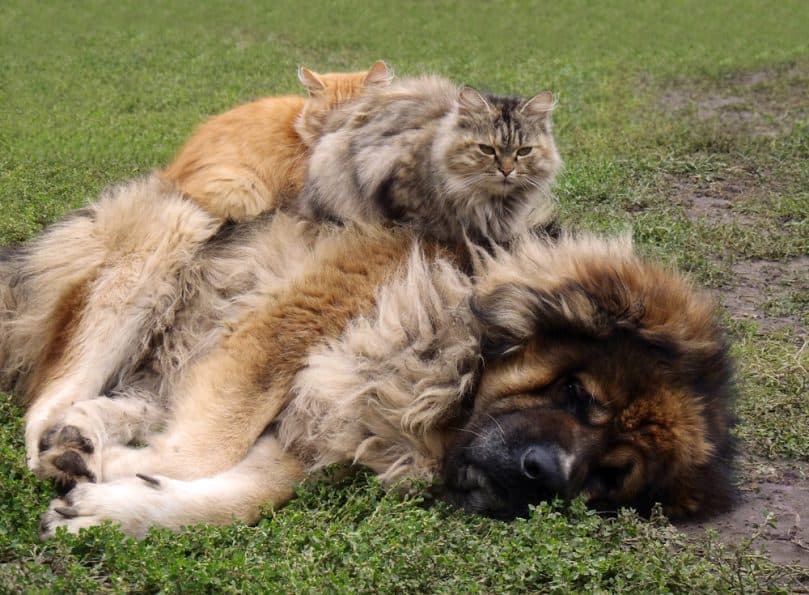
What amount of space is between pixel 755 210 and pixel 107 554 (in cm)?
632

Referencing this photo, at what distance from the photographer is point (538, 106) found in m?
5.62

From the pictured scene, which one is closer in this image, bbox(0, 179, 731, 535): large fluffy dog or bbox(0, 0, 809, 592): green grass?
bbox(0, 0, 809, 592): green grass

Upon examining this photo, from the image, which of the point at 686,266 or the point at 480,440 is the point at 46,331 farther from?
the point at 686,266

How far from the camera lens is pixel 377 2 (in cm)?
1945

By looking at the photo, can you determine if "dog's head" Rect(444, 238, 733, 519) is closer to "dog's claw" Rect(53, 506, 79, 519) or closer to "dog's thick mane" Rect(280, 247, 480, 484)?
"dog's thick mane" Rect(280, 247, 480, 484)

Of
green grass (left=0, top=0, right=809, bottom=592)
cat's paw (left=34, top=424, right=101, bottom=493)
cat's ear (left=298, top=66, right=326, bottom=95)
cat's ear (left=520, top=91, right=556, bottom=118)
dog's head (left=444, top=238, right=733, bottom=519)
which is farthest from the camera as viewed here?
cat's ear (left=298, top=66, right=326, bottom=95)

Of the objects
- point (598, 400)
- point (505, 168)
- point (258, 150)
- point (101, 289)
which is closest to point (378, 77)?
point (258, 150)

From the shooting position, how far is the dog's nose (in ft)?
11.9

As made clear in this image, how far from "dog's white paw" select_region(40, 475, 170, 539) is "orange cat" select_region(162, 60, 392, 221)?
6.33 ft

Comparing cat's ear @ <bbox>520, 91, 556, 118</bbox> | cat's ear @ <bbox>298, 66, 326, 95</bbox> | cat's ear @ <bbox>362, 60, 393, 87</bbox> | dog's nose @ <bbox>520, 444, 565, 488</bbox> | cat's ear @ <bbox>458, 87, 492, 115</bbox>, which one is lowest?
dog's nose @ <bbox>520, 444, 565, 488</bbox>

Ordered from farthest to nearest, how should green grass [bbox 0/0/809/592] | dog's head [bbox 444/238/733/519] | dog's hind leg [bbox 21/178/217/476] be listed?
dog's hind leg [bbox 21/178/217/476] < dog's head [bbox 444/238/733/519] < green grass [bbox 0/0/809/592]

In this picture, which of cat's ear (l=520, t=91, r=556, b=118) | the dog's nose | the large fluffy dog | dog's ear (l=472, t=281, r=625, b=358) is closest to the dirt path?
the large fluffy dog

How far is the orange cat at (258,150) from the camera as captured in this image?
5430mm

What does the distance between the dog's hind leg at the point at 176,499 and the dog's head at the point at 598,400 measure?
72 cm
